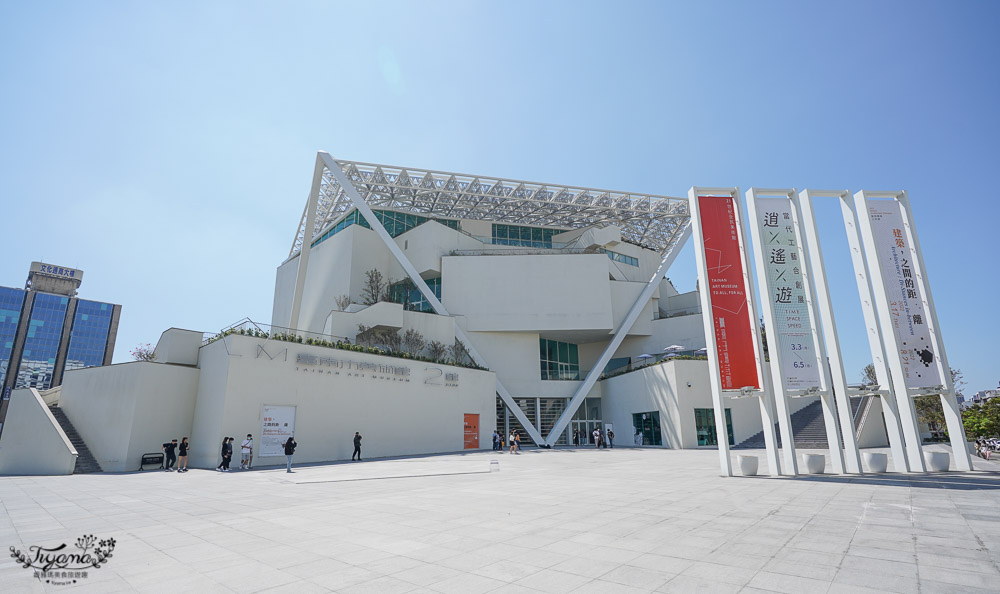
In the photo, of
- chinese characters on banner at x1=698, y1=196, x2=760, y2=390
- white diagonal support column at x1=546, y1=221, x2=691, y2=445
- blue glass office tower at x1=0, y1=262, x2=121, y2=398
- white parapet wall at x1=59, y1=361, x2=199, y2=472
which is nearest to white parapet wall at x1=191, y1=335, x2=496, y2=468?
white parapet wall at x1=59, y1=361, x2=199, y2=472

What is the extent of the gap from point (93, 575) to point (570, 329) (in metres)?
31.3

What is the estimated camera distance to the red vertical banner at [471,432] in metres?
28.0

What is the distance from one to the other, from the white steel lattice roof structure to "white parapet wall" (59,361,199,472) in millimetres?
18902

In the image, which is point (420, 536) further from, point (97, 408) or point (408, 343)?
point (408, 343)

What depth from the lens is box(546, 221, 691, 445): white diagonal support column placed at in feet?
109

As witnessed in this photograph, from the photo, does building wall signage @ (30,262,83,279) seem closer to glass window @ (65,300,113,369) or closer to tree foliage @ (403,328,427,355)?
glass window @ (65,300,113,369)

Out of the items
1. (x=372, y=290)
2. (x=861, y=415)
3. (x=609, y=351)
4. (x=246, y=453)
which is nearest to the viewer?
(x=246, y=453)

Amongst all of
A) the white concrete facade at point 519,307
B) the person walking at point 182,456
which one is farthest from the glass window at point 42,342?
the person walking at point 182,456

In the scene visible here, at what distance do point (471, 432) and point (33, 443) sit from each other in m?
19.2

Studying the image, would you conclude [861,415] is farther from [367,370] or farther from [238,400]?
[238,400]

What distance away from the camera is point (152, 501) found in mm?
9883

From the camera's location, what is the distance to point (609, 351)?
1384 inches

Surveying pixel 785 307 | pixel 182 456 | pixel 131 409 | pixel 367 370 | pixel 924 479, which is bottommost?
pixel 924 479

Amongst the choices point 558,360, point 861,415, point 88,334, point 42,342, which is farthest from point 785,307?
point 88,334
